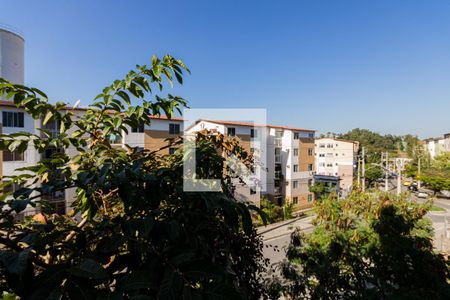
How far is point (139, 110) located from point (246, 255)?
1639mm

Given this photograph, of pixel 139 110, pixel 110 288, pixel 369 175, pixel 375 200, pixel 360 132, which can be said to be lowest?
pixel 369 175

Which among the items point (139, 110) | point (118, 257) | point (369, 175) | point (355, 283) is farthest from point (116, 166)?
point (369, 175)

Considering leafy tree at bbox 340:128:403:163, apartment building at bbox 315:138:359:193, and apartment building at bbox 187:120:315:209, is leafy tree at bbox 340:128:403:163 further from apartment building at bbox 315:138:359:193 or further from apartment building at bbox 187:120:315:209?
apartment building at bbox 187:120:315:209

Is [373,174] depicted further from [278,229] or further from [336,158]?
[278,229]

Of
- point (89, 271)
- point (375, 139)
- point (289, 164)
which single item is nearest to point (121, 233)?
point (89, 271)

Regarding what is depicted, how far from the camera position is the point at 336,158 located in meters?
37.1

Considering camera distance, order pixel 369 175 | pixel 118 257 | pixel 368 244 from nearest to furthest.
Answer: pixel 118 257, pixel 368 244, pixel 369 175

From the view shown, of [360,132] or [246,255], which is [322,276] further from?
[360,132]

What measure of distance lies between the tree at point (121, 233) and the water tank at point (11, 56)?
77.0 feet

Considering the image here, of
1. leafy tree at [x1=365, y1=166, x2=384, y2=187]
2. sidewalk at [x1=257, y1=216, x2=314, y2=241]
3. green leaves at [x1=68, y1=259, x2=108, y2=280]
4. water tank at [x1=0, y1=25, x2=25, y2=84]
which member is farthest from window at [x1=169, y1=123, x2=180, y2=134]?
leafy tree at [x1=365, y1=166, x2=384, y2=187]

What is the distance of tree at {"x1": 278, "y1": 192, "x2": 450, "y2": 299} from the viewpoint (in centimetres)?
402

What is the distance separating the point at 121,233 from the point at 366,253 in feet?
16.1

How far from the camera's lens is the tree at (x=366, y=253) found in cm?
402

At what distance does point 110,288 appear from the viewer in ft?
2.51
